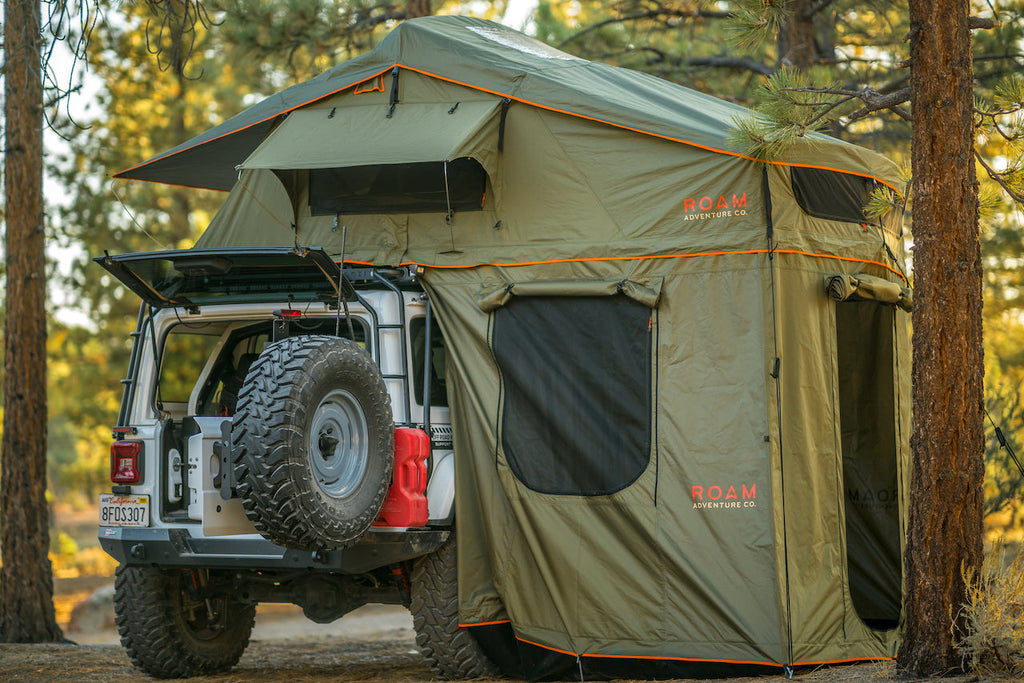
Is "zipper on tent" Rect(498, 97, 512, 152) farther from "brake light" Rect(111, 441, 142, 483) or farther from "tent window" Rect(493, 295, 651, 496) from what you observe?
"brake light" Rect(111, 441, 142, 483)

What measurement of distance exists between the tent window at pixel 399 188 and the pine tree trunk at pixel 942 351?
2639mm

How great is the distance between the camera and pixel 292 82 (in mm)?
16969

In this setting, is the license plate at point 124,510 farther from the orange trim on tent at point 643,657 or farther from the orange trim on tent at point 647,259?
the orange trim on tent at point 643,657

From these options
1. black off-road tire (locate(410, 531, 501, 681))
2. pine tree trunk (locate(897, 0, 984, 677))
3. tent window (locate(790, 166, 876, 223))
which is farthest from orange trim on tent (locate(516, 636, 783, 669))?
tent window (locate(790, 166, 876, 223))

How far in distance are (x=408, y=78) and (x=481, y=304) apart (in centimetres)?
167

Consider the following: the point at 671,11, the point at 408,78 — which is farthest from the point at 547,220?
the point at 671,11

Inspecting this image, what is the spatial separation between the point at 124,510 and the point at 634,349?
298cm

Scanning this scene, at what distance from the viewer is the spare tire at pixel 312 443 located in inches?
194

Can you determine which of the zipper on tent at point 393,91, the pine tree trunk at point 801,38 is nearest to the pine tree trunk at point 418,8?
the pine tree trunk at point 801,38

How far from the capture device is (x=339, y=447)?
5.39 m

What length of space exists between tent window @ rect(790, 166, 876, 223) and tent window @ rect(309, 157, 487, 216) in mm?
1908

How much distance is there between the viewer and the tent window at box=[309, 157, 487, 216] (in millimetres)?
6797

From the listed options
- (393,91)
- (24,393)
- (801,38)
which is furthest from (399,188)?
(801,38)

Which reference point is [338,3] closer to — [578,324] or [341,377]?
[578,324]
